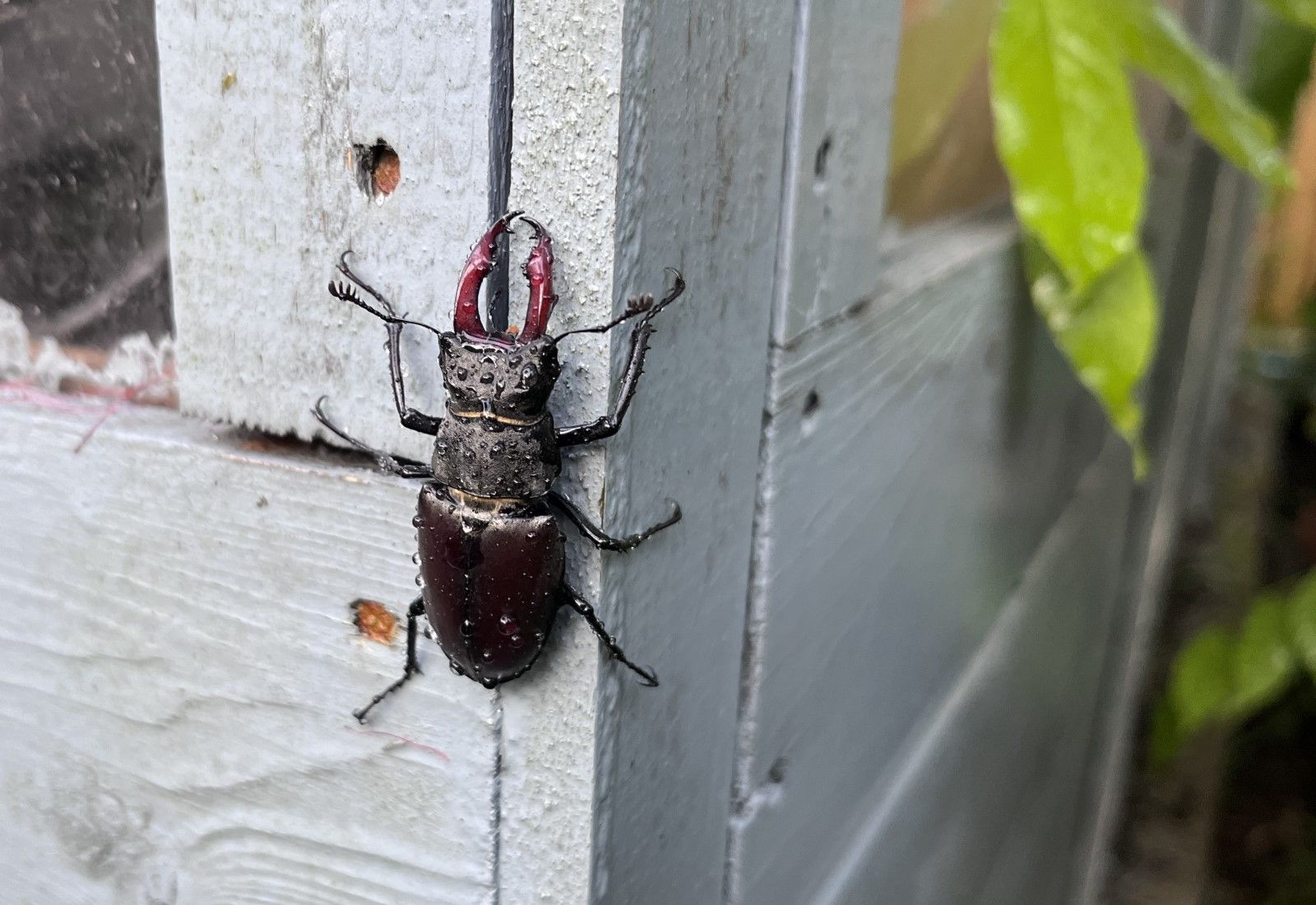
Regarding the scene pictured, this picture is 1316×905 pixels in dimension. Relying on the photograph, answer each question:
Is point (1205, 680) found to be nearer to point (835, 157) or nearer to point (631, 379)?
point (835, 157)

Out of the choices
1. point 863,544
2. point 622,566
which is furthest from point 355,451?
point 863,544

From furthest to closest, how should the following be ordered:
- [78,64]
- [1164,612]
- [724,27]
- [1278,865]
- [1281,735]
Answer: [1164,612]
[1281,735]
[1278,865]
[78,64]
[724,27]

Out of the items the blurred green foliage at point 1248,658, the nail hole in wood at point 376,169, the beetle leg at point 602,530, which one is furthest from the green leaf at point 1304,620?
the nail hole in wood at point 376,169

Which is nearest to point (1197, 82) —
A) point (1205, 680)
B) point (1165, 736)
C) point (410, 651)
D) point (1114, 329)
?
point (1114, 329)

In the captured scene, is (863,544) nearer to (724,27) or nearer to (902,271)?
(902,271)

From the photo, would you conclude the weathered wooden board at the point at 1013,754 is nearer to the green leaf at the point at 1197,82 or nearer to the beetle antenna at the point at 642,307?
the beetle antenna at the point at 642,307

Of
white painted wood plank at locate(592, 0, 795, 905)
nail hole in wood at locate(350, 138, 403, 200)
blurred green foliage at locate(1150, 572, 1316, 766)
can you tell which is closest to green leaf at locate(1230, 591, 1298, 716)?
blurred green foliage at locate(1150, 572, 1316, 766)

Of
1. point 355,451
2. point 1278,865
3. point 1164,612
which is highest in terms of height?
point 355,451
